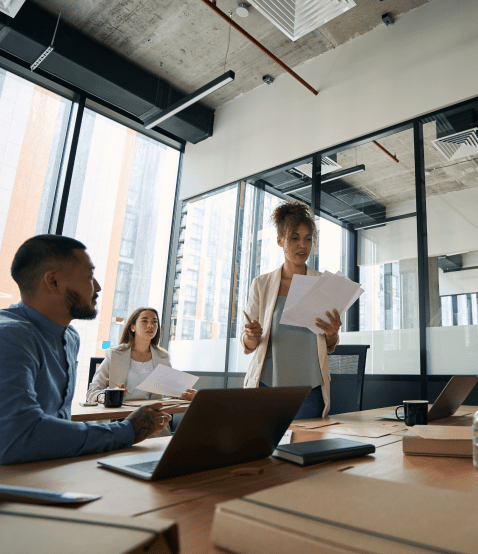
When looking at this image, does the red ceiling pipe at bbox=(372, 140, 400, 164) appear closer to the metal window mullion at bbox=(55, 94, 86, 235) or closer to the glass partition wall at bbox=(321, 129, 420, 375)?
the glass partition wall at bbox=(321, 129, 420, 375)

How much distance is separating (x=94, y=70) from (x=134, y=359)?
3085 mm

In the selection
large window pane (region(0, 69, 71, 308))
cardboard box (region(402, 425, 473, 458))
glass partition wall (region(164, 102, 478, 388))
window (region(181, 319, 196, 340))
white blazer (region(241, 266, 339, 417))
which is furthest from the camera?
window (region(181, 319, 196, 340))

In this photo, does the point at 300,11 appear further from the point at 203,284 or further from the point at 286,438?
the point at 286,438

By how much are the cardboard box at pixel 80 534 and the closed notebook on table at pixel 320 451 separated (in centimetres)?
48

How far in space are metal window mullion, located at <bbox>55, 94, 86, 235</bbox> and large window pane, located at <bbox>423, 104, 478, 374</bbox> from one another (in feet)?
11.4

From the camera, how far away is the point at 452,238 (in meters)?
3.37

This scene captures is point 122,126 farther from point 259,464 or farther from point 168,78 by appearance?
point 259,464

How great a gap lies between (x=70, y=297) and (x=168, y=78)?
14.3ft

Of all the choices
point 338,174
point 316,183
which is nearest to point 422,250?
point 338,174

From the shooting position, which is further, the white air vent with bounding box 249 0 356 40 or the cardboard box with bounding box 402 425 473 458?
the white air vent with bounding box 249 0 356 40

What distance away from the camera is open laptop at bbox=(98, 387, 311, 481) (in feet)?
2.15

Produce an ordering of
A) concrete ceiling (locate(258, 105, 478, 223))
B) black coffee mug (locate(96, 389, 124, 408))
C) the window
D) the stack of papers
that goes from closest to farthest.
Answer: the stack of papers → black coffee mug (locate(96, 389, 124, 408)) → concrete ceiling (locate(258, 105, 478, 223)) → the window

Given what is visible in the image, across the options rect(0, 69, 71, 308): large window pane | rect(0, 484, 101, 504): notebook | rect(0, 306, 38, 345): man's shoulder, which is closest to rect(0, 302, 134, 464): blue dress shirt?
rect(0, 306, 38, 345): man's shoulder

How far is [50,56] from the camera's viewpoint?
4129 mm
